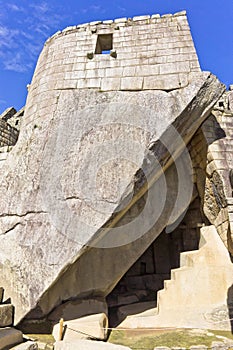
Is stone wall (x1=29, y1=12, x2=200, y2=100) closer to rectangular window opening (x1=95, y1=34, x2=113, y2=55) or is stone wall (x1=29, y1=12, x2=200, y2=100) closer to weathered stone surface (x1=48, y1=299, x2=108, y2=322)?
rectangular window opening (x1=95, y1=34, x2=113, y2=55)

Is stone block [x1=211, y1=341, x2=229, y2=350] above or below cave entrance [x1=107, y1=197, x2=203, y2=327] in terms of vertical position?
below

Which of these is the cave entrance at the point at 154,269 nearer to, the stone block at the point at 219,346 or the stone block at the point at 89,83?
the stone block at the point at 219,346

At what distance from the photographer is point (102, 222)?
4000 millimetres

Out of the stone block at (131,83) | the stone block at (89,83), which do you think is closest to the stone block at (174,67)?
the stone block at (131,83)

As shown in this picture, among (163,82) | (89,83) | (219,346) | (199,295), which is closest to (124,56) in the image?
(89,83)

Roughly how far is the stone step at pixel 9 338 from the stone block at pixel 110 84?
4045mm

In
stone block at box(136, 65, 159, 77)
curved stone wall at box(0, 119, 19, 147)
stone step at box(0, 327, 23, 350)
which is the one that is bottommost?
stone step at box(0, 327, 23, 350)

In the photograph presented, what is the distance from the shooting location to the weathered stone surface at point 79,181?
4.00 meters

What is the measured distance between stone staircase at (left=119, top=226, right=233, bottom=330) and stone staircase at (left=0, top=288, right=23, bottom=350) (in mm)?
2166

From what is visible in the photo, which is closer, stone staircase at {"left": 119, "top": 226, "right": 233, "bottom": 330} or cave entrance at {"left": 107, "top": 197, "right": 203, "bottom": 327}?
stone staircase at {"left": 119, "top": 226, "right": 233, "bottom": 330}

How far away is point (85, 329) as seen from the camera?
13.3 ft

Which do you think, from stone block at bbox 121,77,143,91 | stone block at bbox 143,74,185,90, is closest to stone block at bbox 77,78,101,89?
stone block at bbox 121,77,143,91

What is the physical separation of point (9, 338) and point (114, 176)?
2524 mm

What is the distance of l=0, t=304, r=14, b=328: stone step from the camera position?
3.62 meters
